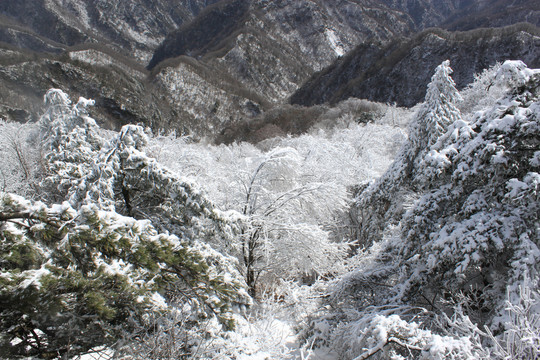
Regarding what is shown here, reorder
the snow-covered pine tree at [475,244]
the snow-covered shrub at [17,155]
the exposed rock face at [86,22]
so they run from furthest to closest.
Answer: the exposed rock face at [86,22]
the snow-covered shrub at [17,155]
the snow-covered pine tree at [475,244]

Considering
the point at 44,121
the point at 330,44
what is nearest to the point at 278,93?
the point at 330,44

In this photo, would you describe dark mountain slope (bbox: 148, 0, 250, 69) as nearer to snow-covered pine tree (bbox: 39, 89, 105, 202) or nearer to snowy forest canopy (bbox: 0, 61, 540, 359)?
snow-covered pine tree (bbox: 39, 89, 105, 202)

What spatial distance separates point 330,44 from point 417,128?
16841cm

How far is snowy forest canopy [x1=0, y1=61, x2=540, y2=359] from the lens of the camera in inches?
104

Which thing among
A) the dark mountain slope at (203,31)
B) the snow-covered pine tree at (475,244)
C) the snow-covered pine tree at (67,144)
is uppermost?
the dark mountain slope at (203,31)

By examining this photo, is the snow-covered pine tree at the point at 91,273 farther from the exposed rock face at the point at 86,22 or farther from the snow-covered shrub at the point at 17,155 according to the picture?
the exposed rock face at the point at 86,22

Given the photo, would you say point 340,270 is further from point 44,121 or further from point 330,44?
point 330,44

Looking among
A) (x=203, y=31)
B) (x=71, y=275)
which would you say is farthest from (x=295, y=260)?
(x=203, y=31)

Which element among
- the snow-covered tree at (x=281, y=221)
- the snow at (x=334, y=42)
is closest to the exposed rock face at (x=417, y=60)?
the snow-covered tree at (x=281, y=221)

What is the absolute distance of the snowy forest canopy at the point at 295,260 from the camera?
2.65 m

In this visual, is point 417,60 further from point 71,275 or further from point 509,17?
point 71,275

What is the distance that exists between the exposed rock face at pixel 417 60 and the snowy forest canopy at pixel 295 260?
64.2 metres

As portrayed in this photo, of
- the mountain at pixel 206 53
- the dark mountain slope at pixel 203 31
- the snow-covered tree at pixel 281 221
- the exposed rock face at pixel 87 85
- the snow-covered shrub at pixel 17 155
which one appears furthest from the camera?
the dark mountain slope at pixel 203 31

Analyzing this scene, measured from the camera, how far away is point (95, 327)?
2.90 meters
